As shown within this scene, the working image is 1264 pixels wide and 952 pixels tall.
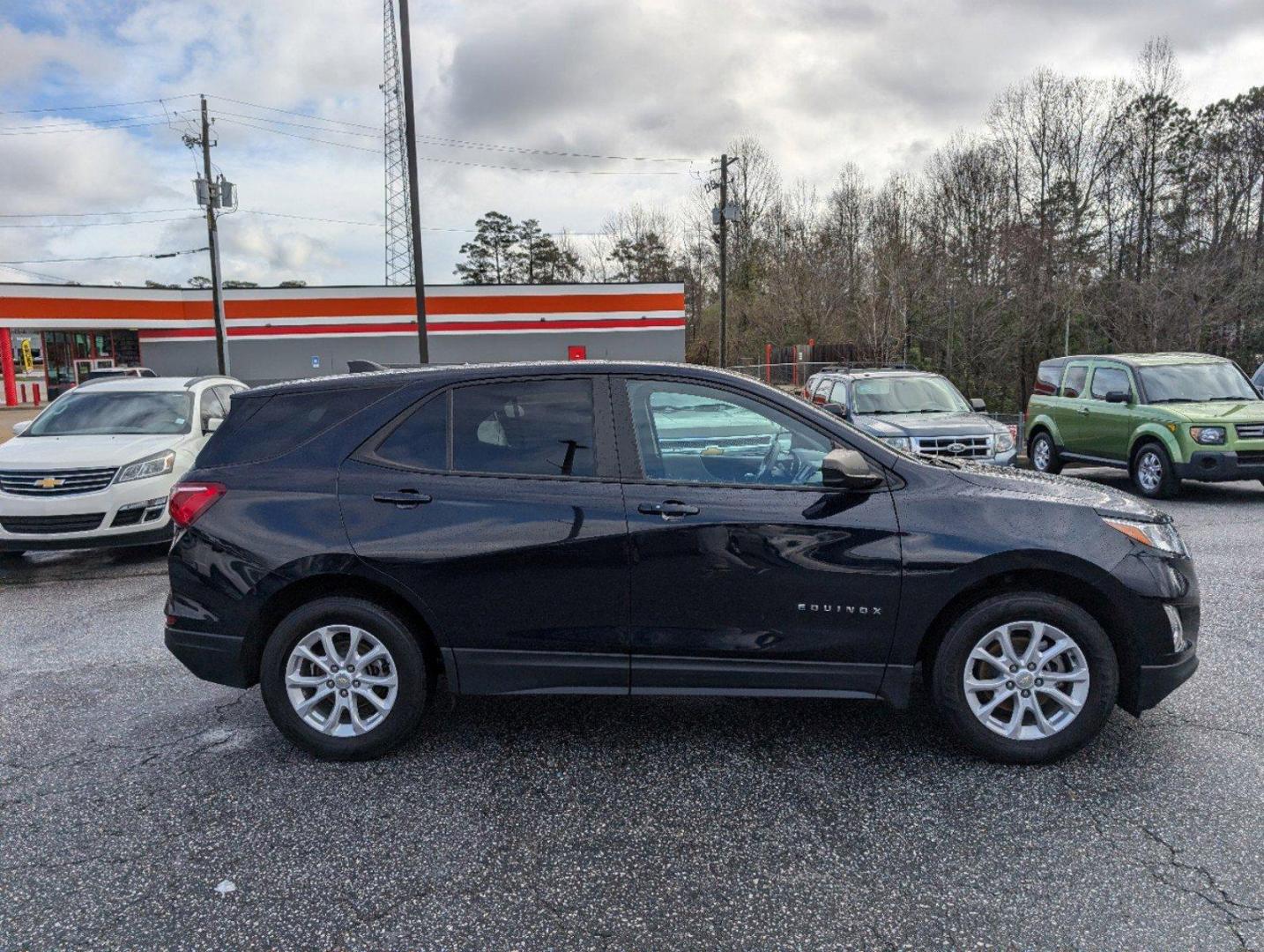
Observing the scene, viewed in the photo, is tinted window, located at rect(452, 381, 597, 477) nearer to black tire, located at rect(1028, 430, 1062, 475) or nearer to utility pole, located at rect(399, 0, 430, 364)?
black tire, located at rect(1028, 430, 1062, 475)

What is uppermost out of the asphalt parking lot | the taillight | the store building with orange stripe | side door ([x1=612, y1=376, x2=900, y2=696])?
the store building with orange stripe

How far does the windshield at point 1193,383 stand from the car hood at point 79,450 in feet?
39.2

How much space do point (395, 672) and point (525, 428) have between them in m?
1.22

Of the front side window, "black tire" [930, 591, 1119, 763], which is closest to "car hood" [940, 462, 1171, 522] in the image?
"black tire" [930, 591, 1119, 763]

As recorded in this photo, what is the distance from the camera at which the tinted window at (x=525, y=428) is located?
3.78 meters

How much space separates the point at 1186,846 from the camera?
A: 300 centimetres

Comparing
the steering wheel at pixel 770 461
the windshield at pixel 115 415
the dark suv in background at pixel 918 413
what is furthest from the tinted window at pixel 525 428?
the windshield at pixel 115 415

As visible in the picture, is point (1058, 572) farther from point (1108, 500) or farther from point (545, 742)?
point (545, 742)

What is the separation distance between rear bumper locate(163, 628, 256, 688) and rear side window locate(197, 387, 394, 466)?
2.59 ft

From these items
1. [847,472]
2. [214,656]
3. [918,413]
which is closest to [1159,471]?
[918,413]

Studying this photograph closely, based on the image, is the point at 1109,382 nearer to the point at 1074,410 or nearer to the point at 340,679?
the point at 1074,410

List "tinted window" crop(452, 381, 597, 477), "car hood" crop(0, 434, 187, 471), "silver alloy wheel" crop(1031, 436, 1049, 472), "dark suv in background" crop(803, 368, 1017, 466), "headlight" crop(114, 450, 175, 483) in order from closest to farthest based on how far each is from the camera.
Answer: "tinted window" crop(452, 381, 597, 477) → "car hood" crop(0, 434, 187, 471) → "headlight" crop(114, 450, 175, 483) → "dark suv in background" crop(803, 368, 1017, 466) → "silver alloy wheel" crop(1031, 436, 1049, 472)

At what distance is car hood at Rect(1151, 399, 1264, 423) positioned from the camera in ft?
33.8

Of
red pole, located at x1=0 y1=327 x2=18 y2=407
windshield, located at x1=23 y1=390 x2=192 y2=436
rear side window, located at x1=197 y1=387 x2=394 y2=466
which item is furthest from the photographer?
red pole, located at x1=0 y1=327 x2=18 y2=407
